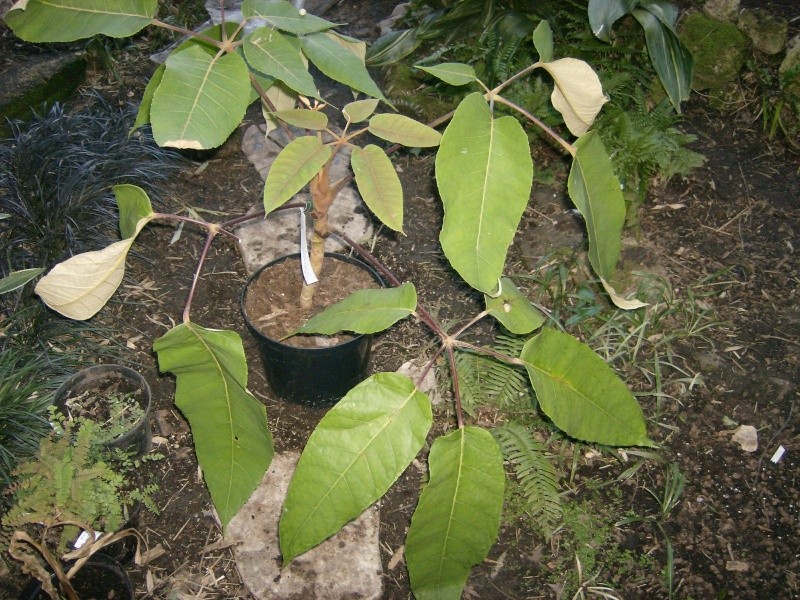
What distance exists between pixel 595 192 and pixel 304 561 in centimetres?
132

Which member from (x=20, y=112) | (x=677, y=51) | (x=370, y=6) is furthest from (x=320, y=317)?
(x=370, y=6)

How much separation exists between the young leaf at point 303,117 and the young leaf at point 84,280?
0.39m

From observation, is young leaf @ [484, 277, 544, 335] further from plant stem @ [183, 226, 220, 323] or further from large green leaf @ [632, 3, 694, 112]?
large green leaf @ [632, 3, 694, 112]

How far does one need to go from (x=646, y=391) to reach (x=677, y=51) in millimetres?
1434

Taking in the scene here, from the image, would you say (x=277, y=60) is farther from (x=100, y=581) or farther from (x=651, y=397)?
(x=651, y=397)

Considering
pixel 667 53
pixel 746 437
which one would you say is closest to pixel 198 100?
pixel 746 437

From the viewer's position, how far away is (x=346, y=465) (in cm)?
115

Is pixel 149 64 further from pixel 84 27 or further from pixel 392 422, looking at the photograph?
pixel 392 422

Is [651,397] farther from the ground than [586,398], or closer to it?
closer to it

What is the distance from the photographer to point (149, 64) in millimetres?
3639

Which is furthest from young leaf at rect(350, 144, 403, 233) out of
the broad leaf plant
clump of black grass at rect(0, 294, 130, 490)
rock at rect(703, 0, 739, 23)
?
rock at rect(703, 0, 739, 23)

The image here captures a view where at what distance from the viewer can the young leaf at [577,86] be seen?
121 cm

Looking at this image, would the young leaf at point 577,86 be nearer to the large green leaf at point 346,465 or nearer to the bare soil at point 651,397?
the large green leaf at point 346,465

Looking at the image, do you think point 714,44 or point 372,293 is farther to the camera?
point 714,44
